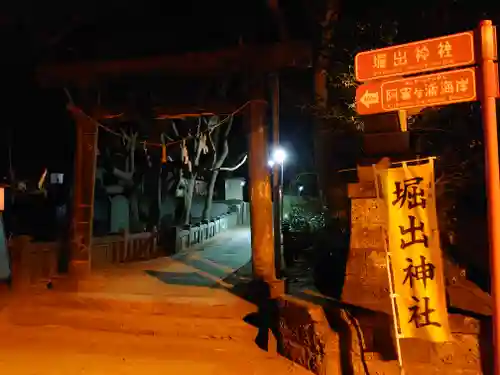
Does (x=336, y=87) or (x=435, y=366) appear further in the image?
(x=336, y=87)

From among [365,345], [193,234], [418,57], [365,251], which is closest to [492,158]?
[418,57]

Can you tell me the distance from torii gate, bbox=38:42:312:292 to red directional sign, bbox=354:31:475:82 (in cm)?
427

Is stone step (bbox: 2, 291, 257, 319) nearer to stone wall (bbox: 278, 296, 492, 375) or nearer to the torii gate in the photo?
the torii gate

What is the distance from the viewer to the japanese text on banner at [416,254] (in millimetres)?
5180

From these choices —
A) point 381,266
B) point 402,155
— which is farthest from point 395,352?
point 402,155

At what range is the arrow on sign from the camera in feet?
16.9

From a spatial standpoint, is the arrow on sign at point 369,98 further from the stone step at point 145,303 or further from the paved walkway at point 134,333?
the stone step at point 145,303

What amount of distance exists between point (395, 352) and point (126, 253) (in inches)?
418

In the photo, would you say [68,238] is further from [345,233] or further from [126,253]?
[345,233]

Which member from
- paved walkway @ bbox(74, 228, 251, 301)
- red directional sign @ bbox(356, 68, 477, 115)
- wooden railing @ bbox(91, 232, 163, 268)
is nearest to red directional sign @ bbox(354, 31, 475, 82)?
red directional sign @ bbox(356, 68, 477, 115)

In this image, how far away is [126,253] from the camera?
14711 millimetres

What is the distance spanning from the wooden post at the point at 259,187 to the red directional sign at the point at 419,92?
14.7ft

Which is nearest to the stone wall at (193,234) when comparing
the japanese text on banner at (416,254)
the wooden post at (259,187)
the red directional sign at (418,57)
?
the wooden post at (259,187)

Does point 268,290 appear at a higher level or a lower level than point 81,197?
lower
